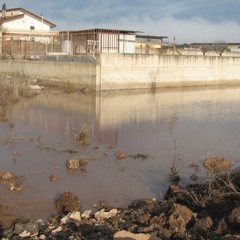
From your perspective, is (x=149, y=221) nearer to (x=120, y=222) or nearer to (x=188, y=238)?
(x=120, y=222)

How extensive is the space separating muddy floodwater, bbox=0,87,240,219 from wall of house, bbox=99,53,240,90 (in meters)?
4.27

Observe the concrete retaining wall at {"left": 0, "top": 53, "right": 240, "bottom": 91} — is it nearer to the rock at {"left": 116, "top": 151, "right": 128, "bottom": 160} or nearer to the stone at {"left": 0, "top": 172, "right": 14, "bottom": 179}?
the rock at {"left": 116, "top": 151, "right": 128, "bottom": 160}

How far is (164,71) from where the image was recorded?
28891mm

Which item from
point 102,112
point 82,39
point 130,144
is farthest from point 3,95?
point 82,39

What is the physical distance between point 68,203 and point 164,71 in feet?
74.0

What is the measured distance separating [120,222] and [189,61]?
82.8 ft

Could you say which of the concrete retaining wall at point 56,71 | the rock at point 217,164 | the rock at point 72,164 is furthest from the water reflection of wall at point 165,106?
the rock at point 217,164

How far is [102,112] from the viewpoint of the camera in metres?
17.8

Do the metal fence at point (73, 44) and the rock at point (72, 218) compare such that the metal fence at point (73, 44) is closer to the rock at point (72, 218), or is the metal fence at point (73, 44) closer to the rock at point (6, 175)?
the rock at point (6, 175)

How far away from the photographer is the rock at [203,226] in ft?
18.1

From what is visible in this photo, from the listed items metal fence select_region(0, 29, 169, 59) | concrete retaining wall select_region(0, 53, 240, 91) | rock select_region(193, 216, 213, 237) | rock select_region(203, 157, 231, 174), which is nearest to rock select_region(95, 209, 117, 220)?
rock select_region(193, 216, 213, 237)

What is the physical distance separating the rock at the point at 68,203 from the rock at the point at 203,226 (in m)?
2.30

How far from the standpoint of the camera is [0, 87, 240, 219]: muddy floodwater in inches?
320

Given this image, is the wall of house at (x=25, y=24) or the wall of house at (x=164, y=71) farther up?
the wall of house at (x=25, y=24)
